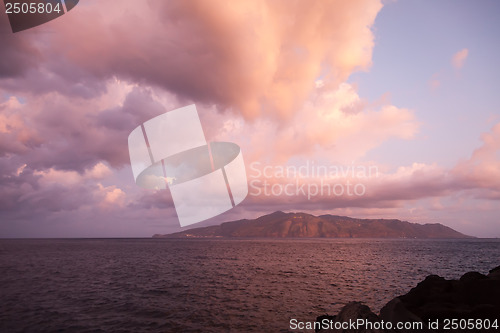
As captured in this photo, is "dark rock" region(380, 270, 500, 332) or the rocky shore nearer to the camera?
the rocky shore

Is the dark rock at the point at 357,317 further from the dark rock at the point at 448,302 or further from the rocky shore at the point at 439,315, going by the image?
the dark rock at the point at 448,302

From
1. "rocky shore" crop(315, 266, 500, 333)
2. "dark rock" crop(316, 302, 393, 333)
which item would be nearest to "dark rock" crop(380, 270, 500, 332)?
"rocky shore" crop(315, 266, 500, 333)

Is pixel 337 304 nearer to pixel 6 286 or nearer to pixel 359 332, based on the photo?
pixel 359 332

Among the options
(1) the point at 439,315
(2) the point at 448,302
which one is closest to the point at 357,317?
(1) the point at 439,315

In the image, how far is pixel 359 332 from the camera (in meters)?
8.92

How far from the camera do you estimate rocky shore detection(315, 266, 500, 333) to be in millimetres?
9094

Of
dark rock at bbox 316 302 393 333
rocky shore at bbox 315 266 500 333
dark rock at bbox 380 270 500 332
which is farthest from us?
dark rock at bbox 380 270 500 332

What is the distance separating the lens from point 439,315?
11.3m

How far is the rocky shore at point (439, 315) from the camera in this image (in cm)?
909

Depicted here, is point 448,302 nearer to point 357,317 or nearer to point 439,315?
point 439,315

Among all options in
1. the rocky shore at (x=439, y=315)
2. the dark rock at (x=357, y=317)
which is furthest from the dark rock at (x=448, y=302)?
the dark rock at (x=357, y=317)

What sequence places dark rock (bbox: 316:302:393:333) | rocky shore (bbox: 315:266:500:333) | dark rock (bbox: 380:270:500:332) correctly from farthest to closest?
dark rock (bbox: 380:270:500:332)
rocky shore (bbox: 315:266:500:333)
dark rock (bbox: 316:302:393:333)

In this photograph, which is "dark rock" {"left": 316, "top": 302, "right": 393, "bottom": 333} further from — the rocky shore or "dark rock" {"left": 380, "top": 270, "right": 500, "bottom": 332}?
"dark rock" {"left": 380, "top": 270, "right": 500, "bottom": 332}

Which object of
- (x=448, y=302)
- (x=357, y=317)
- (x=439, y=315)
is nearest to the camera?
(x=357, y=317)
